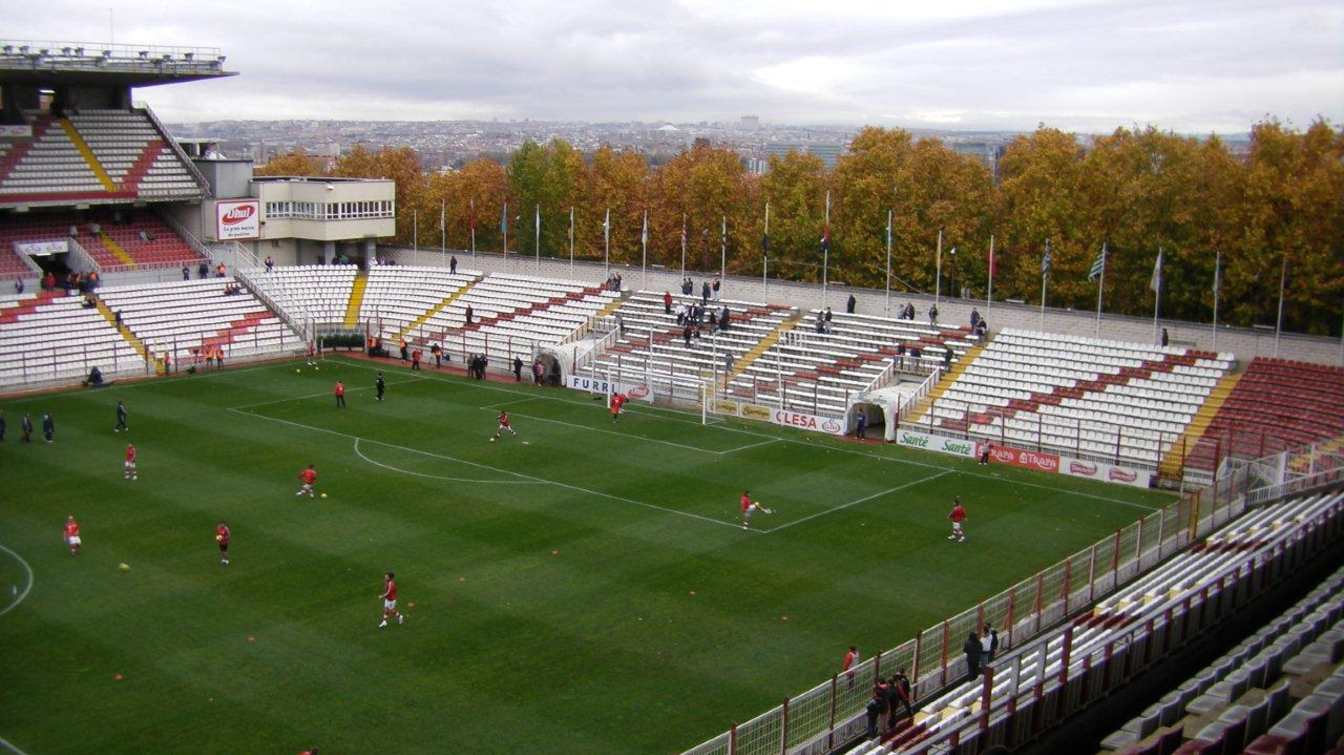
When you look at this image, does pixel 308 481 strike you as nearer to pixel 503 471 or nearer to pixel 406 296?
pixel 503 471

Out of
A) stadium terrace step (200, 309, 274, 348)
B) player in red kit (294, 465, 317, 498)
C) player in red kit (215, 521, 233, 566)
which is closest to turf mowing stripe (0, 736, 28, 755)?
player in red kit (215, 521, 233, 566)

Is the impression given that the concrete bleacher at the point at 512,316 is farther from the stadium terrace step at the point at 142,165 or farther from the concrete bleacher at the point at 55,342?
the stadium terrace step at the point at 142,165

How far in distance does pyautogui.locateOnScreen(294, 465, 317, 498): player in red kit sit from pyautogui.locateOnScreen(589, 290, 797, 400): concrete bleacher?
1688 centimetres

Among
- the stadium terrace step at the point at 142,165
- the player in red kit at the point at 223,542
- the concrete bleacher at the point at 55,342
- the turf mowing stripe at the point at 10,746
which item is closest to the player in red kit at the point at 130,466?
the player in red kit at the point at 223,542

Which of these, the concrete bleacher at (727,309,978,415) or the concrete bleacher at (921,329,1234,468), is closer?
the concrete bleacher at (921,329,1234,468)

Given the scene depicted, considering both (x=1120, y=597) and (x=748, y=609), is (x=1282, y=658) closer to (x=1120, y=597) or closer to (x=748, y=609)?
(x=1120, y=597)

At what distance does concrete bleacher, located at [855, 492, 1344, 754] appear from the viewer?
1686cm

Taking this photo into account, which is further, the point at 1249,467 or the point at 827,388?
the point at 827,388

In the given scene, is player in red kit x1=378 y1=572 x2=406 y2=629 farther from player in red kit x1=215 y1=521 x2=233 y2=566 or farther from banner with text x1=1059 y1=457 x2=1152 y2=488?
banner with text x1=1059 y1=457 x2=1152 y2=488

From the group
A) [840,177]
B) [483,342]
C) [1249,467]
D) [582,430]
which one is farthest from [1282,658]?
[840,177]

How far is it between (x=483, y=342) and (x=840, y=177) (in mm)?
20482

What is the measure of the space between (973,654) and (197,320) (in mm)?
47581

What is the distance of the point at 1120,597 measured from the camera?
26.2m

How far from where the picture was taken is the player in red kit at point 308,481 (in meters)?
37.3
